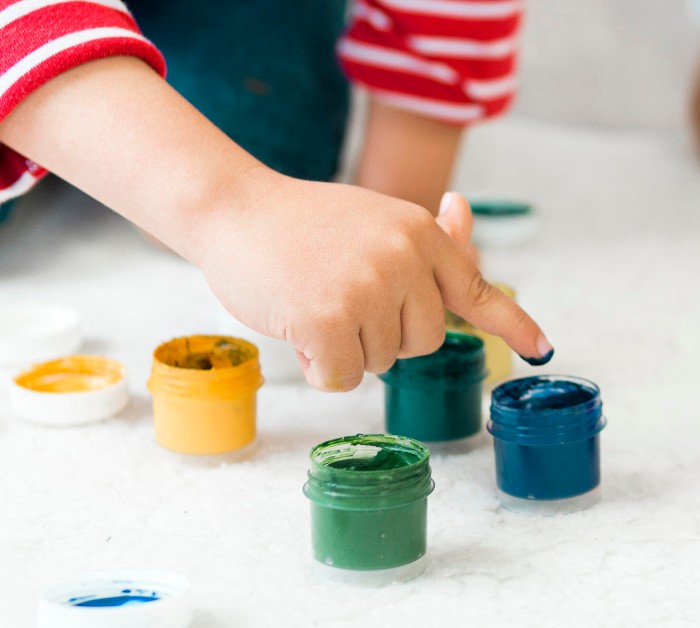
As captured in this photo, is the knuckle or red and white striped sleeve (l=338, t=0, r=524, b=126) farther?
red and white striped sleeve (l=338, t=0, r=524, b=126)

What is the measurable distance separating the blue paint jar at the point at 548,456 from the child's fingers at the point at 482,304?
Result: 52mm

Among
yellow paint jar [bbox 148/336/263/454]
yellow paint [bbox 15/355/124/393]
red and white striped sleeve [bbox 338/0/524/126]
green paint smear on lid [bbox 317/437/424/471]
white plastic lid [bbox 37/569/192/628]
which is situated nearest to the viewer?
white plastic lid [bbox 37/569/192/628]

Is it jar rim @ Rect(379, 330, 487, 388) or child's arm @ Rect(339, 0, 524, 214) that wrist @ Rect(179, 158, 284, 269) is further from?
child's arm @ Rect(339, 0, 524, 214)

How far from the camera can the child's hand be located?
0.62 meters

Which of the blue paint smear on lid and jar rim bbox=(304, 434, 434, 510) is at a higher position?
jar rim bbox=(304, 434, 434, 510)

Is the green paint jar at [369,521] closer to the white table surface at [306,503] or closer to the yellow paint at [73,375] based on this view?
the white table surface at [306,503]

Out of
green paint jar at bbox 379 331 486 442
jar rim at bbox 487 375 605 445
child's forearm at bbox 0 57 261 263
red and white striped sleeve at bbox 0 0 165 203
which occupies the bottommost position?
green paint jar at bbox 379 331 486 442

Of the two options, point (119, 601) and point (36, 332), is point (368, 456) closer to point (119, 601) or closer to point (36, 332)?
point (119, 601)

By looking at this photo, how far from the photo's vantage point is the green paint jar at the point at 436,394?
2.38ft

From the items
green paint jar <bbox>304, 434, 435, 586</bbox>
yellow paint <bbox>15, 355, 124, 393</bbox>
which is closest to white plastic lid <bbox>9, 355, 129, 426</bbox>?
yellow paint <bbox>15, 355, 124, 393</bbox>

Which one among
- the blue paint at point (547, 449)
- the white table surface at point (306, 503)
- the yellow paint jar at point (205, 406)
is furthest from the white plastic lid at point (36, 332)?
the blue paint at point (547, 449)

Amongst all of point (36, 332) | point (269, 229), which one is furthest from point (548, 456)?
point (36, 332)

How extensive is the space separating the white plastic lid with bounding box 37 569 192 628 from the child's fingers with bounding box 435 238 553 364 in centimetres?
25

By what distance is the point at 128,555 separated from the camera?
0.59 meters
